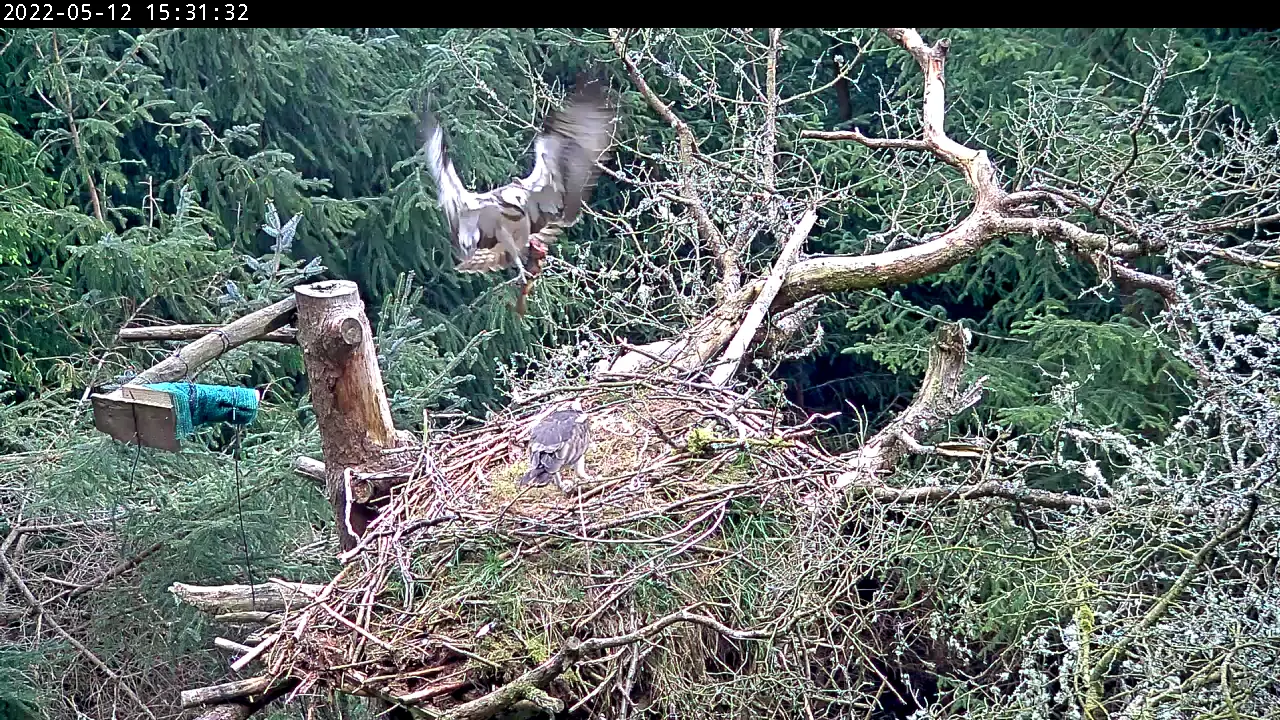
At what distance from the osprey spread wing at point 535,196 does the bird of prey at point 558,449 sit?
75.0 inches

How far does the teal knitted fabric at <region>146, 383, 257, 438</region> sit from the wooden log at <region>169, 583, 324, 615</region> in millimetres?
525

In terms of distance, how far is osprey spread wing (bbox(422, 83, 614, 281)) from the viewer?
4.91 meters

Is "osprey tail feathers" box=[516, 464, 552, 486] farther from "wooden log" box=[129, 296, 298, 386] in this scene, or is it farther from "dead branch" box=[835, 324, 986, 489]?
"dead branch" box=[835, 324, 986, 489]

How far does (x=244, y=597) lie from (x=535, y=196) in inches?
102

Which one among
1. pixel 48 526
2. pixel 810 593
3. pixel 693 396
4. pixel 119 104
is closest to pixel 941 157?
pixel 693 396

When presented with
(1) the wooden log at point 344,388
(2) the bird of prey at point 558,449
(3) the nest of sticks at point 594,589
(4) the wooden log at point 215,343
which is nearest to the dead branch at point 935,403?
(3) the nest of sticks at point 594,589

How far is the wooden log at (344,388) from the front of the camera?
3148mm

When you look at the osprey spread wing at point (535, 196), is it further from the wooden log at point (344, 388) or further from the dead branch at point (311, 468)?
the wooden log at point (344, 388)

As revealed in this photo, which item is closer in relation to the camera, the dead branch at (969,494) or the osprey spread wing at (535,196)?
the dead branch at (969,494)

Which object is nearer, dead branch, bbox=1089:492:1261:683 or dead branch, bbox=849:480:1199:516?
dead branch, bbox=1089:492:1261:683

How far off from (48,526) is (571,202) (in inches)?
109
